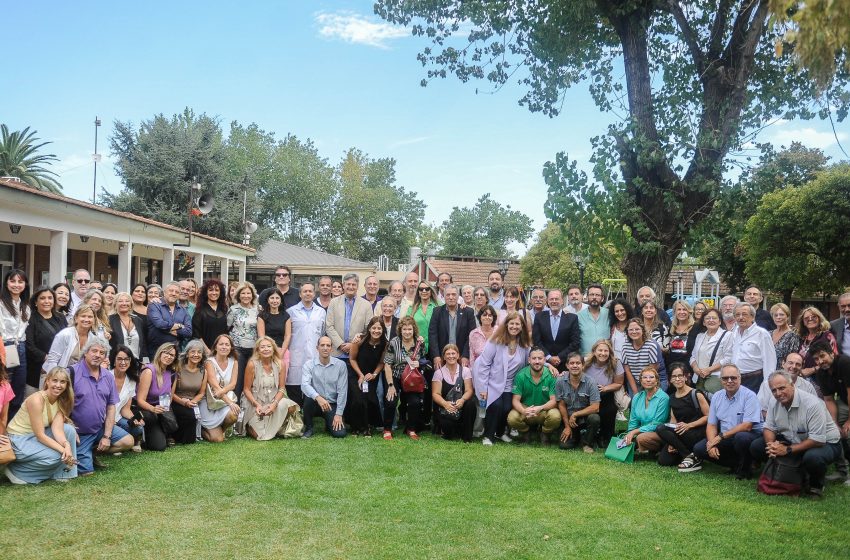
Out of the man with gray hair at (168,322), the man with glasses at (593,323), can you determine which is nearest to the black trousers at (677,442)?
the man with glasses at (593,323)

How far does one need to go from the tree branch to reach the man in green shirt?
5.69m

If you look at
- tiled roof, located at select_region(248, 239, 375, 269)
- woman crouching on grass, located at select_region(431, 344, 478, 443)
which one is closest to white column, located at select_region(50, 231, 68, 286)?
woman crouching on grass, located at select_region(431, 344, 478, 443)

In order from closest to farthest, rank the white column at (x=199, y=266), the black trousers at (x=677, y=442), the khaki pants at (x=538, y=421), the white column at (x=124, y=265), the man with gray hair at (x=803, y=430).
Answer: the man with gray hair at (x=803, y=430) → the black trousers at (x=677, y=442) → the khaki pants at (x=538, y=421) → the white column at (x=124, y=265) → the white column at (x=199, y=266)

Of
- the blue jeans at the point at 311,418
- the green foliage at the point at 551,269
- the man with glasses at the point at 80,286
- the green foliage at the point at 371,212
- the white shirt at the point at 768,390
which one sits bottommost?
the blue jeans at the point at 311,418

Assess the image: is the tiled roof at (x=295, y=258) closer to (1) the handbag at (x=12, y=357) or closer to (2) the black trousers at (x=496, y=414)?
(2) the black trousers at (x=496, y=414)

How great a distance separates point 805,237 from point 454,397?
28027 millimetres

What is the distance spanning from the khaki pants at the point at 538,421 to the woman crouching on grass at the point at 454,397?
48 centimetres

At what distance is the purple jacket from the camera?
8484 millimetres

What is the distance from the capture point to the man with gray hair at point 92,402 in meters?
6.45

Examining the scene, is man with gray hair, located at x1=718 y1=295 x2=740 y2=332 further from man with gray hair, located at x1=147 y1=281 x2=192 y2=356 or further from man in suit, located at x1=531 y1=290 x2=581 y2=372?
man with gray hair, located at x1=147 y1=281 x2=192 y2=356

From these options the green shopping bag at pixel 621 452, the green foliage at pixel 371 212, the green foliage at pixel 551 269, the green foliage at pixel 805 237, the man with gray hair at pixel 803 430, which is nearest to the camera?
the man with gray hair at pixel 803 430

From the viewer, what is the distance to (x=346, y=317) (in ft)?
30.0

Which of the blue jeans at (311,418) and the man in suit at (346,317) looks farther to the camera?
the man in suit at (346,317)

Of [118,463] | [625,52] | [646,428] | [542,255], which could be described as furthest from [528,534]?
[542,255]
